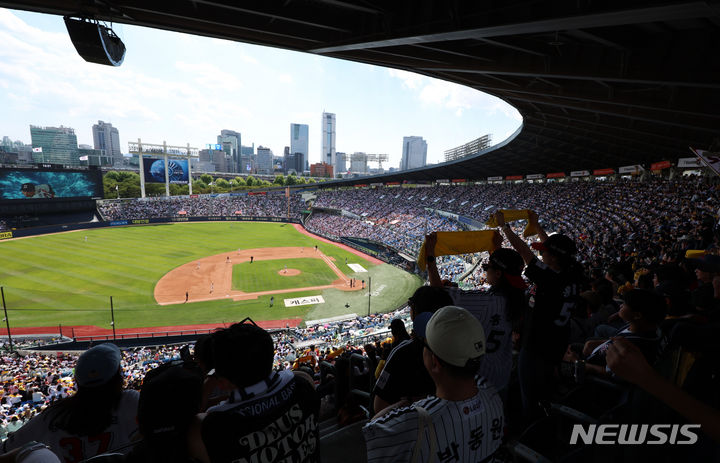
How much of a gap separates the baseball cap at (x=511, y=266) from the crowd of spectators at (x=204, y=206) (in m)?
73.5

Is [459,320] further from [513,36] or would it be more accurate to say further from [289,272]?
[289,272]

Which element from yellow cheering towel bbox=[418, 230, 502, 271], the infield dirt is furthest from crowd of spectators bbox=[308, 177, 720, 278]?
the infield dirt

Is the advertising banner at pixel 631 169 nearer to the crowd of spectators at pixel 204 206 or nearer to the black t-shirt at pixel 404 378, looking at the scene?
the black t-shirt at pixel 404 378

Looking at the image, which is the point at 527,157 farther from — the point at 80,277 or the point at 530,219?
the point at 80,277

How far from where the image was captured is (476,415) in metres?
1.78

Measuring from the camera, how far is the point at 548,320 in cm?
376

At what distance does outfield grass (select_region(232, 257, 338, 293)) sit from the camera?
103 ft

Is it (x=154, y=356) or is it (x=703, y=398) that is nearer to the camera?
(x=703, y=398)

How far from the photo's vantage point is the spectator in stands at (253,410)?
1.83 metres

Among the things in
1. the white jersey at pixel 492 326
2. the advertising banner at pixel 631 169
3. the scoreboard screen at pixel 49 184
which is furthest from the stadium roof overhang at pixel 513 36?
the scoreboard screen at pixel 49 184

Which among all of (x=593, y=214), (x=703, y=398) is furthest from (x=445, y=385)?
(x=593, y=214)

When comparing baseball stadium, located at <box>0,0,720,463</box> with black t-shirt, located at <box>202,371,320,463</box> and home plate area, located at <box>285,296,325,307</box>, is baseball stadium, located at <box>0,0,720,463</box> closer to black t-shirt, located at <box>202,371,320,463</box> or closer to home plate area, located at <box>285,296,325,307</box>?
black t-shirt, located at <box>202,371,320,463</box>

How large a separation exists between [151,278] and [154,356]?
56.0 ft

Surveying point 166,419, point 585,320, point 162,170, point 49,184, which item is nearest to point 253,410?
point 166,419
